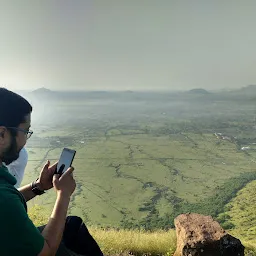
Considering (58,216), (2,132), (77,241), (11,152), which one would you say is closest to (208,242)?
(77,241)

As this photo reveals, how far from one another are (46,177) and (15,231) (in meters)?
1.13

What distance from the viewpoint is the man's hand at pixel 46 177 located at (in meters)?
2.90

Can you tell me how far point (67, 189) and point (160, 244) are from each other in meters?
3.55

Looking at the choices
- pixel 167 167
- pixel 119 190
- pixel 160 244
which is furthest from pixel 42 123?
pixel 160 244

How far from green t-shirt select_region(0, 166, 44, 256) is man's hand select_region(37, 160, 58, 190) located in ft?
3.22

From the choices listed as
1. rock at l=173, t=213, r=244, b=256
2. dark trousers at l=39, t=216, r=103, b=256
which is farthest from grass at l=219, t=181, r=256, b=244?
dark trousers at l=39, t=216, r=103, b=256

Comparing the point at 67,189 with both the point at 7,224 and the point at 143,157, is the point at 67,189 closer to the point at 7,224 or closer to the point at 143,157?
the point at 7,224

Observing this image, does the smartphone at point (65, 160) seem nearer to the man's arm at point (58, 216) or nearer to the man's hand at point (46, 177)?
the man's hand at point (46, 177)

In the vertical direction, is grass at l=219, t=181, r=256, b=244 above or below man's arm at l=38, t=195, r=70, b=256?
below

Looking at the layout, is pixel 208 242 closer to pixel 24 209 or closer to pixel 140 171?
pixel 24 209

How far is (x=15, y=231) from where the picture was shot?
1841mm

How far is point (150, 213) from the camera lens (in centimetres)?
6306

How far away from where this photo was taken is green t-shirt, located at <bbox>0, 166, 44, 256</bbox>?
6.03 feet

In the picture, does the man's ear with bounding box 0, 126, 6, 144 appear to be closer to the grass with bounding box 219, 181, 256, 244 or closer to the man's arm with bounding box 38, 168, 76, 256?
the man's arm with bounding box 38, 168, 76, 256
